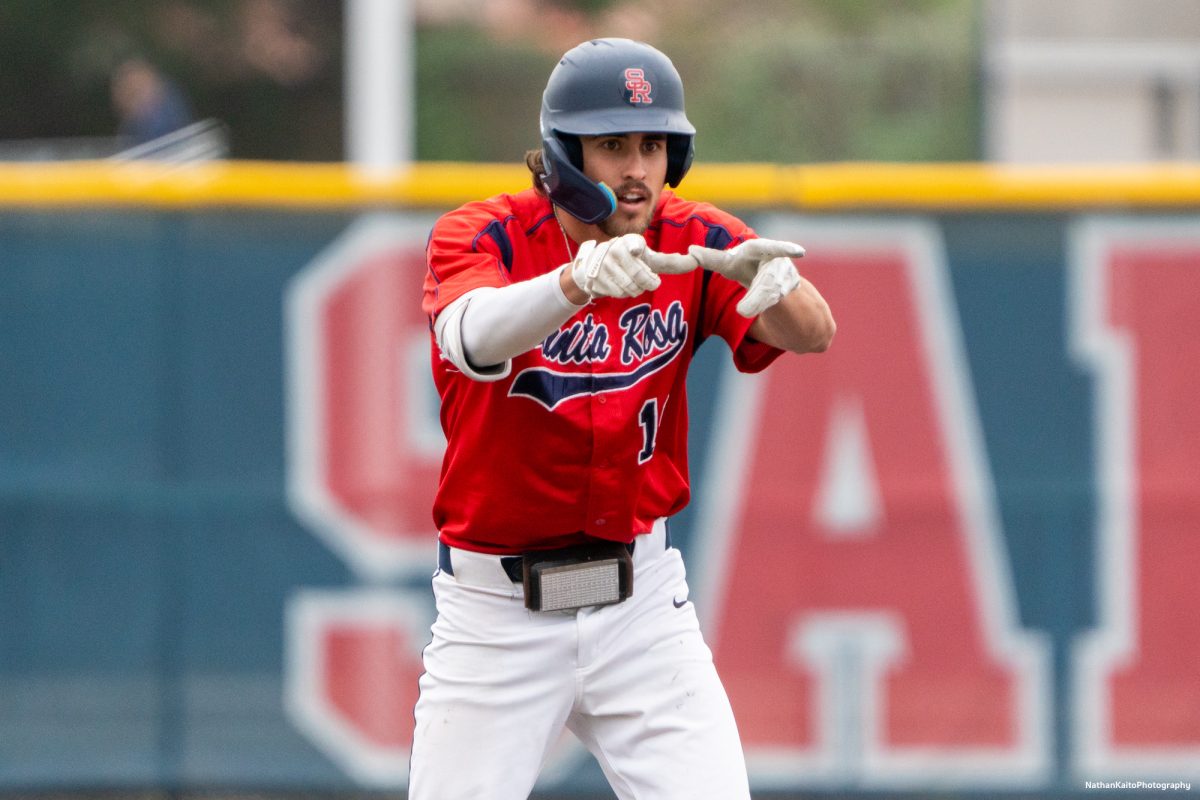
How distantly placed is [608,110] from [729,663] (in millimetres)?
2968

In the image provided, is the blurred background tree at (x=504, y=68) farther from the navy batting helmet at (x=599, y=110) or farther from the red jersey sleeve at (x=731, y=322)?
the navy batting helmet at (x=599, y=110)

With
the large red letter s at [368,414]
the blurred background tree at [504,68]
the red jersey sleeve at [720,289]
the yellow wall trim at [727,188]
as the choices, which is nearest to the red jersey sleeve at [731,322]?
the red jersey sleeve at [720,289]

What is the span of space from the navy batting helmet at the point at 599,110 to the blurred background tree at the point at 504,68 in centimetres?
1646

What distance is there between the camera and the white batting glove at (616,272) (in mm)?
3475

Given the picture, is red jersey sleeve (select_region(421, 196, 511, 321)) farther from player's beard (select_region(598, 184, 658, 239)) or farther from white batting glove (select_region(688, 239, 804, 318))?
white batting glove (select_region(688, 239, 804, 318))

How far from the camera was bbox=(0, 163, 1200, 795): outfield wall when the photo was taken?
20.7ft

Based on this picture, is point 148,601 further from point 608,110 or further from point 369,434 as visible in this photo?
point 608,110

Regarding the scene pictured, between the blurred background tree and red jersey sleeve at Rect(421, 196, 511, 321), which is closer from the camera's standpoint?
red jersey sleeve at Rect(421, 196, 511, 321)

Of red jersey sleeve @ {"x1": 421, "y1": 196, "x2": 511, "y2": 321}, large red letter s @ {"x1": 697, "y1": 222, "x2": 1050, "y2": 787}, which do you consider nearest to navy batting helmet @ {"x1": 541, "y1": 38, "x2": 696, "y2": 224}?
red jersey sleeve @ {"x1": 421, "y1": 196, "x2": 511, "y2": 321}

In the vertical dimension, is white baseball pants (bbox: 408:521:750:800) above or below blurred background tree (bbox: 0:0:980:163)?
below

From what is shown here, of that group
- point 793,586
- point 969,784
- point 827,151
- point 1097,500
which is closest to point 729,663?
point 793,586

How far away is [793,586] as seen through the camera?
6320 millimetres

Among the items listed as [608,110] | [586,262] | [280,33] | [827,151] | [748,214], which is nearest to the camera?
[586,262]

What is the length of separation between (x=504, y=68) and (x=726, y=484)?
702 inches
